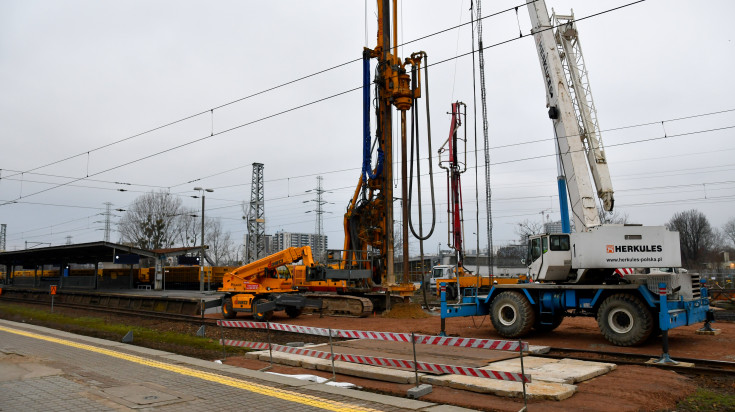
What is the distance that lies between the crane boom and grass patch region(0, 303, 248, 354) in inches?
395

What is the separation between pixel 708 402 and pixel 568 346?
5.70 m

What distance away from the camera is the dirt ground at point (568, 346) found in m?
7.66

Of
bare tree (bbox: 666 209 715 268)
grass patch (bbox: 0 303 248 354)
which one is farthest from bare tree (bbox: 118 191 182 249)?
bare tree (bbox: 666 209 715 268)

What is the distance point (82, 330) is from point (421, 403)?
50.8 ft

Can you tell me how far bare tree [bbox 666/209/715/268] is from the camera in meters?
77.2

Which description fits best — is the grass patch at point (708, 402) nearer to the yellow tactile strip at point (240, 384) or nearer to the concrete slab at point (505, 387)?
Answer: the concrete slab at point (505, 387)

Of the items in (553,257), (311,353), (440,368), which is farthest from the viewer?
(553,257)

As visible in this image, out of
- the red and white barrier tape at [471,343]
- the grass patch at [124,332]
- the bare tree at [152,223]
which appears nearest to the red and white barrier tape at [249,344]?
the grass patch at [124,332]

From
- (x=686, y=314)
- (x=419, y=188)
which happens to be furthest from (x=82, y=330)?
(x=686, y=314)

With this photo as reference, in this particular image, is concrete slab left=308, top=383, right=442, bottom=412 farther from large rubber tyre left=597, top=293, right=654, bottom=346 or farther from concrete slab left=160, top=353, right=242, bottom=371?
large rubber tyre left=597, top=293, right=654, bottom=346

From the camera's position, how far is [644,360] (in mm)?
11172

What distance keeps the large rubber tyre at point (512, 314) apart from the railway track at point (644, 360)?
1.93 meters

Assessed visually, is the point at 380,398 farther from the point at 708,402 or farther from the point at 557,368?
the point at 708,402

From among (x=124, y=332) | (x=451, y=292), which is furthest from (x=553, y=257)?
(x=451, y=292)
